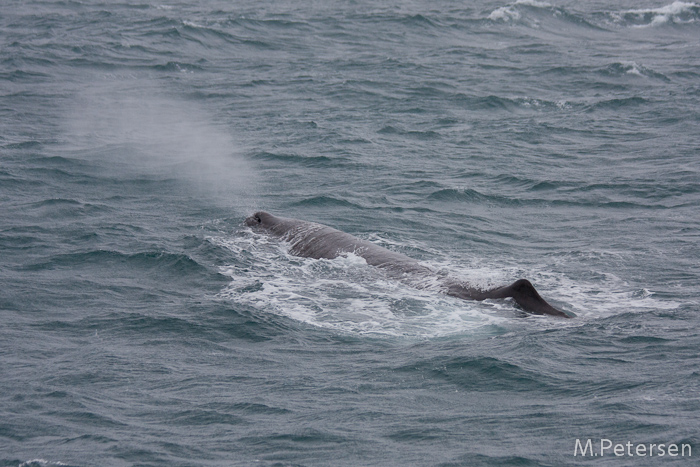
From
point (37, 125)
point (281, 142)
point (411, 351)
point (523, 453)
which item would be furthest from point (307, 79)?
point (523, 453)

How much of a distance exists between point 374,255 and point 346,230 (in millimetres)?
3321

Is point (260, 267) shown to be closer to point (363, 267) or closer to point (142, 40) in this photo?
point (363, 267)

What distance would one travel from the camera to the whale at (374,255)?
55.3ft

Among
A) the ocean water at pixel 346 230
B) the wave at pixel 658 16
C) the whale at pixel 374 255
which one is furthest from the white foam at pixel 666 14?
the whale at pixel 374 255

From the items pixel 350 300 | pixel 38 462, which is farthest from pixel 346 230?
pixel 38 462

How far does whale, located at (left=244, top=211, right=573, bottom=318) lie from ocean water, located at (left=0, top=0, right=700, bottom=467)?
0.40m

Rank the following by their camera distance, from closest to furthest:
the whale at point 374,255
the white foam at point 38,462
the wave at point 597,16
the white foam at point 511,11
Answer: the white foam at point 38,462 < the whale at point 374,255 < the wave at point 597,16 < the white foam at point 511,11

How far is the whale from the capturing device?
55.3ft

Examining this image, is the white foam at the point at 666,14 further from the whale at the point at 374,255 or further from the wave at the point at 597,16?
the whale at the point at 374,255

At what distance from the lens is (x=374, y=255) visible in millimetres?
20172

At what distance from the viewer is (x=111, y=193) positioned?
26.1 m

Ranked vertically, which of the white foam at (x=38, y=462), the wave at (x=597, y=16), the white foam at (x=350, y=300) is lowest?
the white foam at (x=350, y=300)

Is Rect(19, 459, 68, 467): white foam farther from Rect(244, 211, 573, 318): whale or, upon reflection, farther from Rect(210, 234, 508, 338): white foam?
Rect(244, 211, 573, 318): whale

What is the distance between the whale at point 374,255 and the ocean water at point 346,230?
1.30 ft
